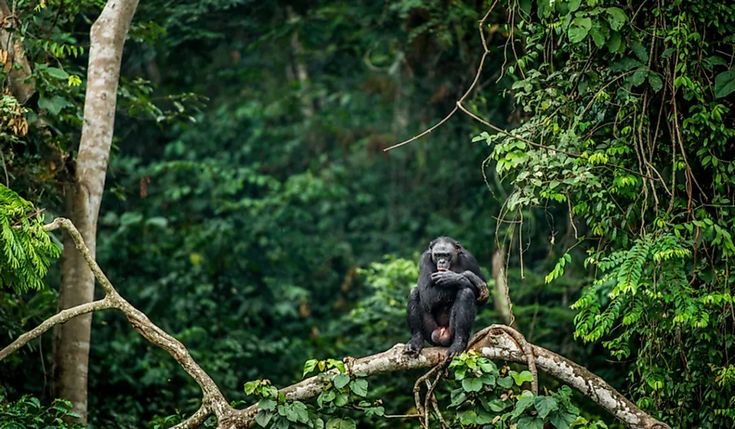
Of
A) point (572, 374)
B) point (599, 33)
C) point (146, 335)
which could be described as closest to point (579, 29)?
point (599, 33)

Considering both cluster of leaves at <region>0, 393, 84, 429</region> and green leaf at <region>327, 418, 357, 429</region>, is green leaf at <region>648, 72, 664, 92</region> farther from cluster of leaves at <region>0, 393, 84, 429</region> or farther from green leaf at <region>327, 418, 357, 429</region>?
cluster of leaves at <region>0, 393, 84, 429</region>

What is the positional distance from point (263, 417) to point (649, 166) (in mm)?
3084

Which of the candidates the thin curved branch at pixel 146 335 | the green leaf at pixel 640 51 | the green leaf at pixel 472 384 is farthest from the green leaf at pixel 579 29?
the thin curved branch at pixel 146 335

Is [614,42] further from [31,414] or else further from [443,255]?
[31,414]

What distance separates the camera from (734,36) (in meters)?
7.50

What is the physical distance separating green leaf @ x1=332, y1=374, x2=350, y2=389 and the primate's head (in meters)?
1.71

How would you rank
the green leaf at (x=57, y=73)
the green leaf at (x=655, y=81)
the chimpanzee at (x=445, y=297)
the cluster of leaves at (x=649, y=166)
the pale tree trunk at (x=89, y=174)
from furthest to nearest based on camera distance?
the pale tree trunk at (x=89, y=174)
the green leaf at (x=57, y=73)
the chimpanzee at (x=445, y=297)
the green leaf at (x=655, y=81)
the cluster of leaves at (x=649, y=166)

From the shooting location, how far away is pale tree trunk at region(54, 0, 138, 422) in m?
8.97

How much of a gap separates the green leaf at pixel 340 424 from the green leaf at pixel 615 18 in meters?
3.12

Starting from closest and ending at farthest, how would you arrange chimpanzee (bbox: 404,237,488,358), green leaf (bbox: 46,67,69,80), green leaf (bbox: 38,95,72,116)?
1. chimpanzee (bbox: 404,237,488,358)
2. green leaf (bbox: 46,67,69,80)
3. green leaf (bbox: 38,95,72,116)

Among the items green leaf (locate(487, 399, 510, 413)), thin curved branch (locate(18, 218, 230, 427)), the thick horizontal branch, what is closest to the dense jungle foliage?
Answer: green leaf (locate(487, 399, 510, 413))

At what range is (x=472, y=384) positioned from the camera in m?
6.58

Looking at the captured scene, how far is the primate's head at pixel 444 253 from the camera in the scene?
326 inches

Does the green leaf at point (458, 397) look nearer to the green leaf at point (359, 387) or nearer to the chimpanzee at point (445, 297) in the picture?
the green leaf at point (359, 387)
